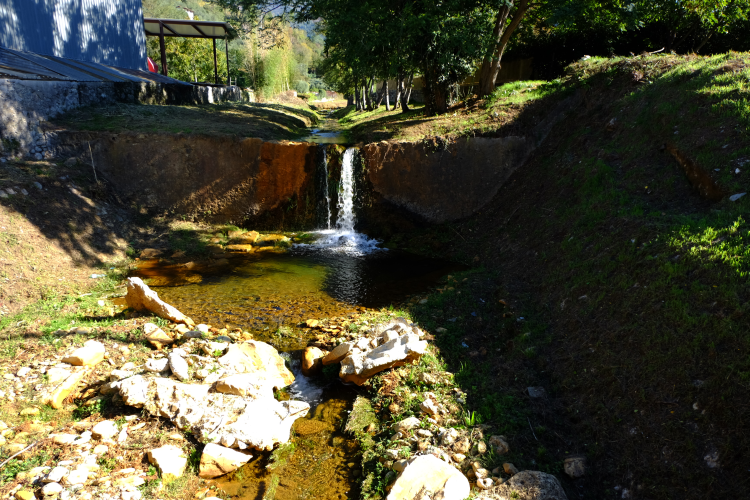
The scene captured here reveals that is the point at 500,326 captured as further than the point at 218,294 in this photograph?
No

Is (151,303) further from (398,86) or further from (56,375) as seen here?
(398,86)

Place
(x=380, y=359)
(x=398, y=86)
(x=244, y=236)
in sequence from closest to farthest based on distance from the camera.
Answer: (x=380, y=359) < (x=244, y=236) < (x=398, y=86)

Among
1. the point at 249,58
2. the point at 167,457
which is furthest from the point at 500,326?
the point at 249,58

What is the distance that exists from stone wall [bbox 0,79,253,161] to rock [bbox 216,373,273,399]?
907 cm

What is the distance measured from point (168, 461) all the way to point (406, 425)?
2141mm

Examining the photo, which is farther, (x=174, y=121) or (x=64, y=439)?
(x=174, y=121)

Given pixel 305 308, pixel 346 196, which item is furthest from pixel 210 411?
pixel 346 196

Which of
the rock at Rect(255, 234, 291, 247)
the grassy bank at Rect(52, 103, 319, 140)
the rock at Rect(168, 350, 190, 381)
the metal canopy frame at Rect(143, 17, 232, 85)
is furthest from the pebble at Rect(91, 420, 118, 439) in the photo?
the metal canopy frame at Rect(143, 17, 232, 85)

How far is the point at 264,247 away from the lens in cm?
1102

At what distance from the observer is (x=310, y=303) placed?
7801 mm

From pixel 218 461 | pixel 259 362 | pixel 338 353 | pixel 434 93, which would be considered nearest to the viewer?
pixel 218 461

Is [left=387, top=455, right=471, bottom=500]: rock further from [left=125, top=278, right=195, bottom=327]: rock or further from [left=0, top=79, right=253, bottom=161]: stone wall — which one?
[left=0, top=79, right=253, bottom=161]: stone wall

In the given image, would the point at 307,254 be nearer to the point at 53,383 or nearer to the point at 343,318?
the point at 343,318

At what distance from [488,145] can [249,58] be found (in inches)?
1219
